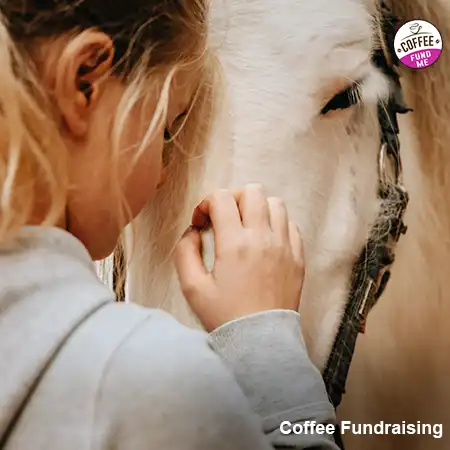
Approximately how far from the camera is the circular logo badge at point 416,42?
0.48 m

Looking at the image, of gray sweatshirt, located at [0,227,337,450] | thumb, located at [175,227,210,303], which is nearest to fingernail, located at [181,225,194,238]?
thumb, located at [175,227,210,303]

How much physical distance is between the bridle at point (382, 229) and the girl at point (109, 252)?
2.3 inches

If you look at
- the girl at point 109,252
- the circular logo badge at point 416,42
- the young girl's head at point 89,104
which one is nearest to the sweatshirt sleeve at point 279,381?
the girl at point 109,252

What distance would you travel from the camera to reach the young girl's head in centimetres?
37

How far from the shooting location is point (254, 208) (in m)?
Answer: 0.44

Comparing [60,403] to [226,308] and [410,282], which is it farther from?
[410,282]

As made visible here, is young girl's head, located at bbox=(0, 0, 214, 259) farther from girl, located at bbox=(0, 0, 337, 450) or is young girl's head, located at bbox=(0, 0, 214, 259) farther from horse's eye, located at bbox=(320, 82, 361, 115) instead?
horse's eye, located at bbox=(320, 82, 361, 115)

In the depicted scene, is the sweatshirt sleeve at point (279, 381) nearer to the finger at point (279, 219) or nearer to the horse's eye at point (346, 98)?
the finger at point (279, 219)

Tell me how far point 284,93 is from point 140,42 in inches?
4.6

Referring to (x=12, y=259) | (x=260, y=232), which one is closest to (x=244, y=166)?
(x=260, y=232)

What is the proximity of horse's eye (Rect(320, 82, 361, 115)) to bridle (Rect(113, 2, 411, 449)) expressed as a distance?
0.06ft

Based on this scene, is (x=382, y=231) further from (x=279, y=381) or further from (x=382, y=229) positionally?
(x=279, y=381)

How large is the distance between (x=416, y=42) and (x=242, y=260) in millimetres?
201

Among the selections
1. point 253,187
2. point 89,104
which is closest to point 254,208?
point 253,187
